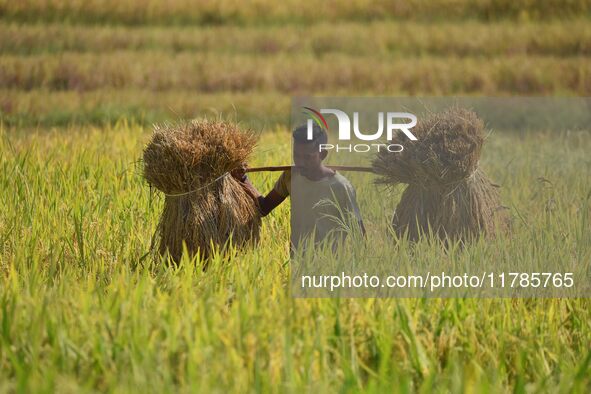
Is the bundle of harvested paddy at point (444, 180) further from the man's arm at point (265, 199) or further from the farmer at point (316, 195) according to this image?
the man's arm at point (265, 199)

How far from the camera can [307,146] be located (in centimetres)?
330

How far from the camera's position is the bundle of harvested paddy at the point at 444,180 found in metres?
3.32

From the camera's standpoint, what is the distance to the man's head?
329 centimetres

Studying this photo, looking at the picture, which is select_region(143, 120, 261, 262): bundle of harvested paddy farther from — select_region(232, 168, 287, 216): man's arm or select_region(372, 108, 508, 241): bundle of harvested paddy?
select_region(372, 108, 508, 241): bundle of harvested paddy

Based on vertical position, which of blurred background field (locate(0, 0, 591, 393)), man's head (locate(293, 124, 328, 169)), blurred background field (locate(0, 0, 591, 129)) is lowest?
blurred background field (locate(0, 0, 591, 393))

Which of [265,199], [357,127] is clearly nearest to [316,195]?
[265,199]

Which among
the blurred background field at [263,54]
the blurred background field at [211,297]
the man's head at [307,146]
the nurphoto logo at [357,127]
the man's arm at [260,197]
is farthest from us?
the blurred background field at [263,54]

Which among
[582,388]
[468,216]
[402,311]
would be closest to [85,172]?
[468,216]

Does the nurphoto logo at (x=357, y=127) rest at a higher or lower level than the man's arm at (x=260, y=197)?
higher

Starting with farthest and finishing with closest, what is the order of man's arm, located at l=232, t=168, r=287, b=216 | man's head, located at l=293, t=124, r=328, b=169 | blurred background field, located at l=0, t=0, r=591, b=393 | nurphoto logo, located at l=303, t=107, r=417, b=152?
man's arm, located at l=232, t=168, r=287, b=216
man's head, located at l=293, t=124, r=328, b=169
nurphoto logo, located at l=303, t=107, r=417, b=152
blurred background field, located at l=0, t=0, r=591, b=393

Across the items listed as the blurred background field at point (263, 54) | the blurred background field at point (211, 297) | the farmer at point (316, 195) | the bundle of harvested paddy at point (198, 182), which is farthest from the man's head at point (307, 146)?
the blurred background field at point (263, 54)

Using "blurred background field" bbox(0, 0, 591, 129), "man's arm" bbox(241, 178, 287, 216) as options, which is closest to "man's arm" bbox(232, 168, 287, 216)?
"man's arm" bbox(241, 178, 287, 216)

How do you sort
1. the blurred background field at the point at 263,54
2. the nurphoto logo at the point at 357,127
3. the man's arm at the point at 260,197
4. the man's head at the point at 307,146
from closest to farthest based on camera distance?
the nurphoto logo at the point at 357,127 → the man's head at the point at 307,146 → the man's arm at the point at 260,197 → the blurred background field at the point at 263,54

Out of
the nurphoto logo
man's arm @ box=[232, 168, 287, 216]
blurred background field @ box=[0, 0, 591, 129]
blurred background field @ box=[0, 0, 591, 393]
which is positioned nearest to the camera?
blurred background field @ box=[0, 0, 591, 393]
